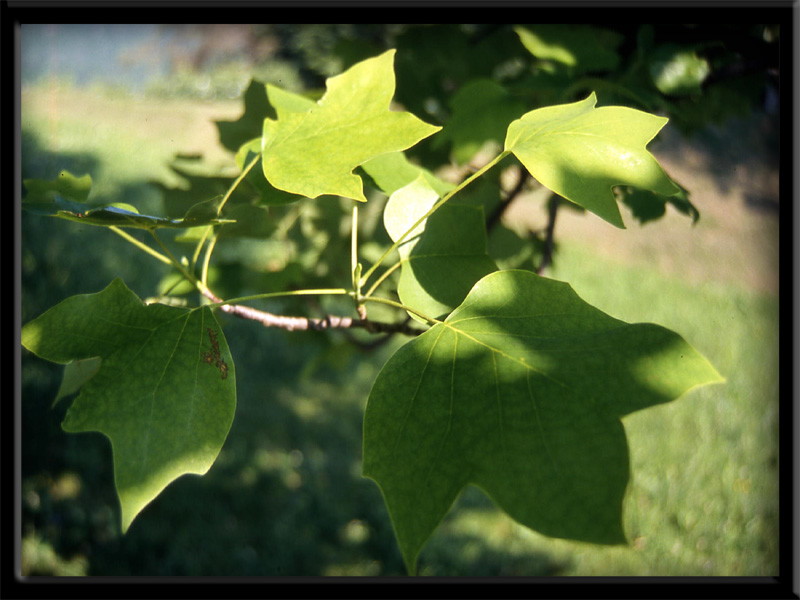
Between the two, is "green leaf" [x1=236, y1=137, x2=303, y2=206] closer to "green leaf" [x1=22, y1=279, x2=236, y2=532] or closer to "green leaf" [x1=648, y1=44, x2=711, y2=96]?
"green leaf" [x1=22, y1=279, x2=236, y2=532]

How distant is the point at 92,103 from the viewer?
23.8 feet

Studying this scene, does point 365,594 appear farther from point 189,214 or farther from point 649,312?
point 649,312

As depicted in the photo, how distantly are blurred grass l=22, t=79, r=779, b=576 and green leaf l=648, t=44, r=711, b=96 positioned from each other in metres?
1.18

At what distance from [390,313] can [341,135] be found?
43.0 inches

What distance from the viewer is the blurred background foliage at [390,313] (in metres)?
1.51

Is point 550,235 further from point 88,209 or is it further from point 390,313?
point 88,209

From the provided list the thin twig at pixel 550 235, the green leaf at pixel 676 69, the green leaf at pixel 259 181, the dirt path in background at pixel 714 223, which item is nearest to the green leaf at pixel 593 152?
the green leaf at pixel 259 181

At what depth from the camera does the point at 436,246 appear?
95 cm

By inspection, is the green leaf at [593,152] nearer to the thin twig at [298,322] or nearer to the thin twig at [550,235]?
the thin twig at [298,322]

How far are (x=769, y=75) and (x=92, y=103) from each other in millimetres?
7445

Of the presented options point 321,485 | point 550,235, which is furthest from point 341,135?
point 321,485

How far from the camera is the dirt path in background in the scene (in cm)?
575
